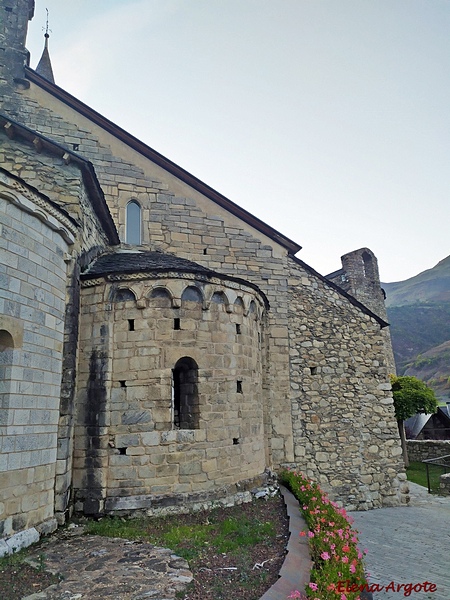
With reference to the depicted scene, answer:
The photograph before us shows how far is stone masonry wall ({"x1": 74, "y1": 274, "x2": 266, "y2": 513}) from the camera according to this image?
6605 millimetres

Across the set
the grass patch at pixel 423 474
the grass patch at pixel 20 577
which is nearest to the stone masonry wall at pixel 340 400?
the grass patch at pixel 423 474

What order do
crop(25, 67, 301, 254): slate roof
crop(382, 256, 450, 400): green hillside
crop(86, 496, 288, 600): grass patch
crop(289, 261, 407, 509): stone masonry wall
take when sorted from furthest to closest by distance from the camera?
crop(382, 256, 450, 400): green hillside → crop(289, 261, 407, 509): stone masonry wall → crop(25, 67, 301, 254): slate roof → crop(86, 496, 288, 600): grass patch

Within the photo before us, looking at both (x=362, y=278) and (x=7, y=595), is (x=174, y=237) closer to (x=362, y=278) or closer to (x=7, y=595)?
(x=7, y=595)

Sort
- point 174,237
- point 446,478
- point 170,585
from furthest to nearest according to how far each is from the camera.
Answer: point 446,478
point 174,237
point 170,585

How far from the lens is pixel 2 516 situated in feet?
16.4

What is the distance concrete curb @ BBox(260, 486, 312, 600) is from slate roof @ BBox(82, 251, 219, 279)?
4.22m

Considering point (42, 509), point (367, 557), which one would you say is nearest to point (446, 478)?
point (367, 557)

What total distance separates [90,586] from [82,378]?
11.2 ft

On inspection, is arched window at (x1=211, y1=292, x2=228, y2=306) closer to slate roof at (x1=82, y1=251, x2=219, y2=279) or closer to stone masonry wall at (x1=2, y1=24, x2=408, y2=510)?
slate roof at (x1=82, y1=251, x2=219, y2=279)

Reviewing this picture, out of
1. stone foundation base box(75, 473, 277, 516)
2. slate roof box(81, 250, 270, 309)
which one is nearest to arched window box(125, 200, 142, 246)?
slate roof box(81, 250, 270, 309)

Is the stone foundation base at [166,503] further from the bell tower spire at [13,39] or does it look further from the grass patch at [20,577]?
the bell tower spire at [13,39]

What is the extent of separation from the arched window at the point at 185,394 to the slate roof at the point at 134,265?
1556mm

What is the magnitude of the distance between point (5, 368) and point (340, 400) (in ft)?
27.3

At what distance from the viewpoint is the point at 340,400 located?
11.1 metres
